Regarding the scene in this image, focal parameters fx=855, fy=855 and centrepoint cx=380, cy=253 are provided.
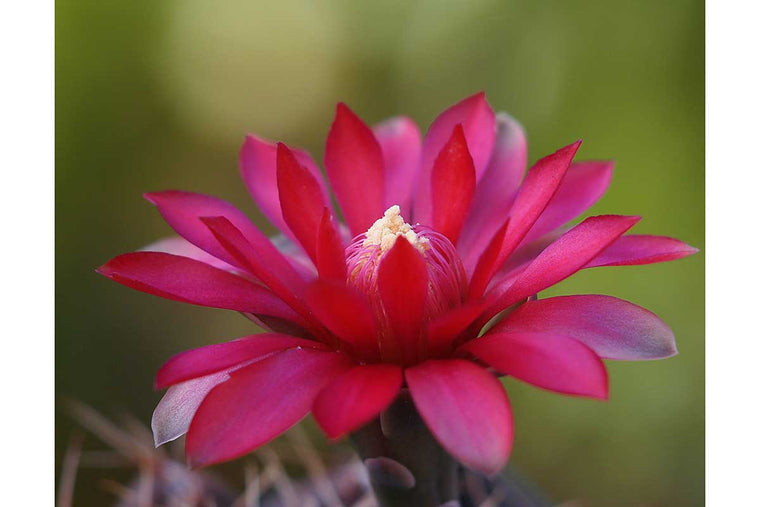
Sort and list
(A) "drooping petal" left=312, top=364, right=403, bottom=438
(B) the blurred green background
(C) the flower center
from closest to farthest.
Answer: (A) "drooping petal" left=312, top=364, right=403, bottom=438
(C) the flower center
(B) the blurred green background

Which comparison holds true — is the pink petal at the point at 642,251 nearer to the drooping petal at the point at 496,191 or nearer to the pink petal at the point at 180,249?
the drooping petal at the point at 496,191

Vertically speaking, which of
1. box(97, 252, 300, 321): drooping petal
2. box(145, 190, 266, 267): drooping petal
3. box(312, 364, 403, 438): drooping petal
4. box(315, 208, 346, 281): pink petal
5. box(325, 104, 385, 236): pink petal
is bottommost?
box(312, 364, 403, 438): drooping petal

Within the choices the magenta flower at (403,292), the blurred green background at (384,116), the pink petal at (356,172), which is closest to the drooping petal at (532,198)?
the magenta flower at (403,292)

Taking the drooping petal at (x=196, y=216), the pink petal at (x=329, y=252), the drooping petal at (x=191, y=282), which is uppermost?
the drooping petal at (x=196, y=216)

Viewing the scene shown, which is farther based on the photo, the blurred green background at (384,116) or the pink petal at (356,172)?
the blurred green background at (384,116)

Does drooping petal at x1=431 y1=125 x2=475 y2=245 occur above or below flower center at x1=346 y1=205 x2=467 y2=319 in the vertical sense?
above

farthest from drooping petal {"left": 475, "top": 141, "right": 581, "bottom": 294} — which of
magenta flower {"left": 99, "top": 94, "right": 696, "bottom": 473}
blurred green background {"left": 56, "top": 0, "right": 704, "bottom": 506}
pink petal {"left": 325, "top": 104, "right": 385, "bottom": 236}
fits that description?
blurred green background {"left": 56, "top": 0, "right": 704, "bottom": 506}

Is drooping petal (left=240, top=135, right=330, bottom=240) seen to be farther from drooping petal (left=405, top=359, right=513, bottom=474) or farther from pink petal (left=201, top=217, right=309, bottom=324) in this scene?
drooping petal (left=405, top=359, right=513, bottom=474)
